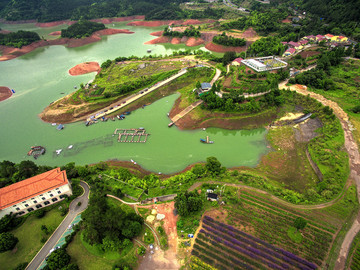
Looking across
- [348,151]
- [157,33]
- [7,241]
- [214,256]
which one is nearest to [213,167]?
[214,256]

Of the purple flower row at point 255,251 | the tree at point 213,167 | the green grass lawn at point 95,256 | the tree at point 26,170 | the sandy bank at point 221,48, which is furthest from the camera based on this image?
the sandy bank at point 221,48

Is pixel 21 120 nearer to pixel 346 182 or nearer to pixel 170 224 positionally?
pixel 170 224

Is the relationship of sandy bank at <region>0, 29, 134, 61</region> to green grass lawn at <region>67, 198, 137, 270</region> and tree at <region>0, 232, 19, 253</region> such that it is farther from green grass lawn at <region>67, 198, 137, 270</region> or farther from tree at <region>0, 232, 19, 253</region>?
green grass lawn at <region>67, 198, 137, 270</region>

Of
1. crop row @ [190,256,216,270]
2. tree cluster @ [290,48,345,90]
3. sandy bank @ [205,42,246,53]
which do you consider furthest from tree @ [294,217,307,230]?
sandy bank @ [205,42,246,53]

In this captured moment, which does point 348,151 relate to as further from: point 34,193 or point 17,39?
point 17,39

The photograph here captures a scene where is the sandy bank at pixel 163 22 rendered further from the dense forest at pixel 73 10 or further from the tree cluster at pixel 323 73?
the tree cluster at pixel 323 73

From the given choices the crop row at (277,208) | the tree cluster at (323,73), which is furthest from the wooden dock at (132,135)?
the tree cluster at (323,73)
